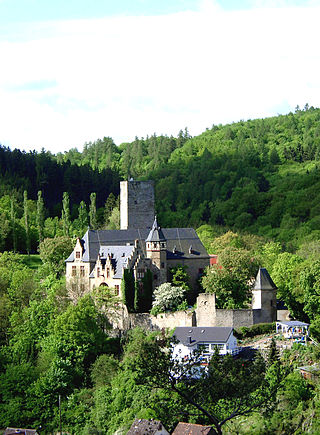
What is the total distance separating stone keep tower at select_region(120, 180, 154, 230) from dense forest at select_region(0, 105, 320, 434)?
6.69 meters

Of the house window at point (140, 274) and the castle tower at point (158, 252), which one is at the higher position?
the castle tower at point (158, 252)

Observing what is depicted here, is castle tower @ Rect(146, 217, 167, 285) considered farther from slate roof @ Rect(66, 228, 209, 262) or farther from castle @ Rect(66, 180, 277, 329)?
slate roof @ Rect(66, 228, 209, 262)

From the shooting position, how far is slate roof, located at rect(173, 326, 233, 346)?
4781 cm

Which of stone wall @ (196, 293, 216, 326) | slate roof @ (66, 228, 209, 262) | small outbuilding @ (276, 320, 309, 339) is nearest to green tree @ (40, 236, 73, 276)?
slate roof @ (66, 228, 209, 262)

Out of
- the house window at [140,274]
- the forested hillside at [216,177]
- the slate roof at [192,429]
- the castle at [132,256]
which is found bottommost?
the slate roof at [192,429]

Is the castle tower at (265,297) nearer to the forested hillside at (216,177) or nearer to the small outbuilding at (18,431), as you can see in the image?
the small outbuilding at (18,431)

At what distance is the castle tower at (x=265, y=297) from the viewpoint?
51.0 meters

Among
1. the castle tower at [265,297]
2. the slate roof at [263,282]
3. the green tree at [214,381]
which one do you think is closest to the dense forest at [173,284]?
the green tree at [214,381]

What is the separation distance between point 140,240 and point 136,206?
7.62m

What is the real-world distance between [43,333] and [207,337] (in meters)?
13.5

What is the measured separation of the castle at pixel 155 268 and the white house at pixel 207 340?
6.15ft

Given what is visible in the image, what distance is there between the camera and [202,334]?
4900 centimetres

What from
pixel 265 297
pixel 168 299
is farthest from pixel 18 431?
pixel 265 297

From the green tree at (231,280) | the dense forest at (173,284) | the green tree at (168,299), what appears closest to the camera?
the dense forest at (173,284)
